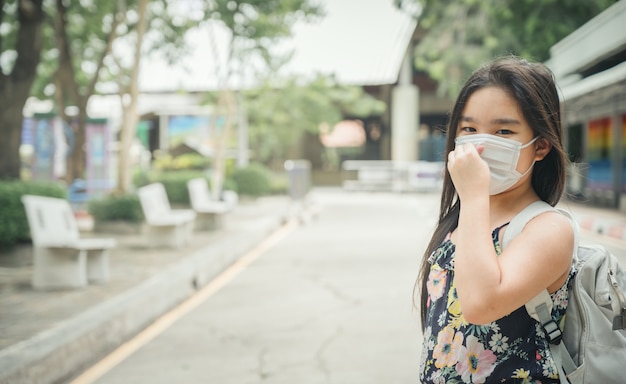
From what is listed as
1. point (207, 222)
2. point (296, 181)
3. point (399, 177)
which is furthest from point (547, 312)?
point (399, 177)

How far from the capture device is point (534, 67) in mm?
1875

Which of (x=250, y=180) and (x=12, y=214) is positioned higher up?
(x=12, y=214)

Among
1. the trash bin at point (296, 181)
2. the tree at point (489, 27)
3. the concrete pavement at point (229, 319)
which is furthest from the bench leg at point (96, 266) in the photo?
the trash bin at point (296, 181)

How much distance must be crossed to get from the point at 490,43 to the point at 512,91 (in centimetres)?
1764

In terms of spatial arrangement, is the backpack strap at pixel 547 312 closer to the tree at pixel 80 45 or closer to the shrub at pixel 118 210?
the shrub at pixel 118 210

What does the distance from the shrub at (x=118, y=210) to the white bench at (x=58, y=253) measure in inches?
232

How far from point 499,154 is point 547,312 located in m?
0.40

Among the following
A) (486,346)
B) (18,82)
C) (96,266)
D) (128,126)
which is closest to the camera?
(486,346)

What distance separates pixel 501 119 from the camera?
181 centimetres

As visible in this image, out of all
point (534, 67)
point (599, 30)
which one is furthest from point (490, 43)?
point (534, 67)

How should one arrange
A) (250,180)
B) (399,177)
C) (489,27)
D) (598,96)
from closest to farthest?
(598,96) → (489,27) → (250,180) → (399,177)

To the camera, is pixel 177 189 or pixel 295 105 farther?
pixel 295 105

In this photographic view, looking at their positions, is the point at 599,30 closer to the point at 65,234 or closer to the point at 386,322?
the point at 386,322

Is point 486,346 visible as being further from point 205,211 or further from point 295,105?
point 295,105
